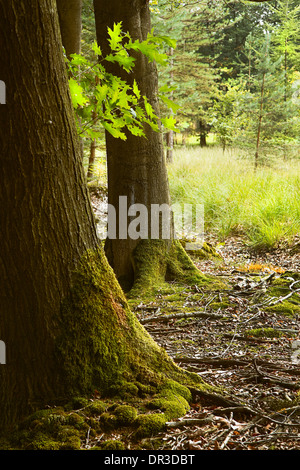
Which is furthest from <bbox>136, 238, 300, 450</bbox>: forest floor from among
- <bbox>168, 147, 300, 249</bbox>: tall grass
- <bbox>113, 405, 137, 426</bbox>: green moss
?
<bbox>168, 147, 300, 249</bbox>: tall grass

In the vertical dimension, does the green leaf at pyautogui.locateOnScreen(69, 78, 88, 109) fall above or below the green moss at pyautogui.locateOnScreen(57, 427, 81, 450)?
above

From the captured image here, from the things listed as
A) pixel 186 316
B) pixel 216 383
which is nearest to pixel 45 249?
pixel 216 383

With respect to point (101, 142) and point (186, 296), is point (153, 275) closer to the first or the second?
point (186, 296)

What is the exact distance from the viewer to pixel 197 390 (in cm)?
208

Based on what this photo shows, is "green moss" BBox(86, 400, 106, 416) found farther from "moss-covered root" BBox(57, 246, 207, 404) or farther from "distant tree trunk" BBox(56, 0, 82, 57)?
"distant tree trunk" BBox(56, 0, 82, 57)

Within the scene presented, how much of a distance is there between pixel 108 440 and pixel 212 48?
1060 inches

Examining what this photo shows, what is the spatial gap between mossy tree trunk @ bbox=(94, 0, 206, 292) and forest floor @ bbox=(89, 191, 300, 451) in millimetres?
460

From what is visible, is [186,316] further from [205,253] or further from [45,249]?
[205,253]

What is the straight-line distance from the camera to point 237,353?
276 centimetres

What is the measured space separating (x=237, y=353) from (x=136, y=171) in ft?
7.18

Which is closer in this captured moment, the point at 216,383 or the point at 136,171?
the point at 216,383

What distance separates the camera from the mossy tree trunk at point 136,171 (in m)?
4.02

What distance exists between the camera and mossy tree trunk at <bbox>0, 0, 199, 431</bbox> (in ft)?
5.41

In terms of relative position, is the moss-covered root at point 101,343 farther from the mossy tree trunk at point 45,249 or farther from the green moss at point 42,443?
the green moss at point 42,443
